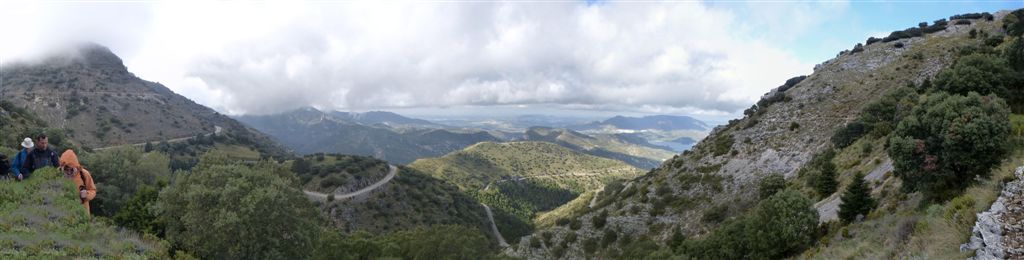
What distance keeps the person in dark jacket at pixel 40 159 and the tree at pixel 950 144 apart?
44.4 m

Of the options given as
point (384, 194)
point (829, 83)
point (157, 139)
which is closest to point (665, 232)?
point (829, 83)

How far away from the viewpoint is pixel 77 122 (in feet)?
564

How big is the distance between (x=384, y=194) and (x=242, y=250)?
9325 cm

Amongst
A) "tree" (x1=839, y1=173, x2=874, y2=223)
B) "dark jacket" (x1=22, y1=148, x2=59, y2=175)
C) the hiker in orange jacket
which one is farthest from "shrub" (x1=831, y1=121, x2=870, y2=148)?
"dark jacket" (x1=22, y1=148, x2=59, y2=175)

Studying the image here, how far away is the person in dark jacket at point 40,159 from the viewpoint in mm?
19859

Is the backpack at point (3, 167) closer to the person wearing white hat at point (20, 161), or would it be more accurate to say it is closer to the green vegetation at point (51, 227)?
the person wearing white hat at point (20, 161)

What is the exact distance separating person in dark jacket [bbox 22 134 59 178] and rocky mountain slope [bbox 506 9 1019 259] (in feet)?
158

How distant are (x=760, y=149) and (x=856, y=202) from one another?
32698mm

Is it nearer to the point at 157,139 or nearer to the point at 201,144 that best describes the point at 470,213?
the point at 201,144

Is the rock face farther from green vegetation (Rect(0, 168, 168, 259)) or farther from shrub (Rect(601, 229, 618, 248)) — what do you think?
shrub (Rect(601, 229, 618, 248))

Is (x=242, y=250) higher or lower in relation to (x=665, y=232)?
higher

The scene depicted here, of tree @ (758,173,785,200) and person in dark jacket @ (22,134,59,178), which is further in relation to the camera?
tree @ (758,173,785,200)

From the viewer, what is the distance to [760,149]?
58344 millimetres

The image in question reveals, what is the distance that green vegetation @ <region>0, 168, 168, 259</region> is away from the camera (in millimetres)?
12980
